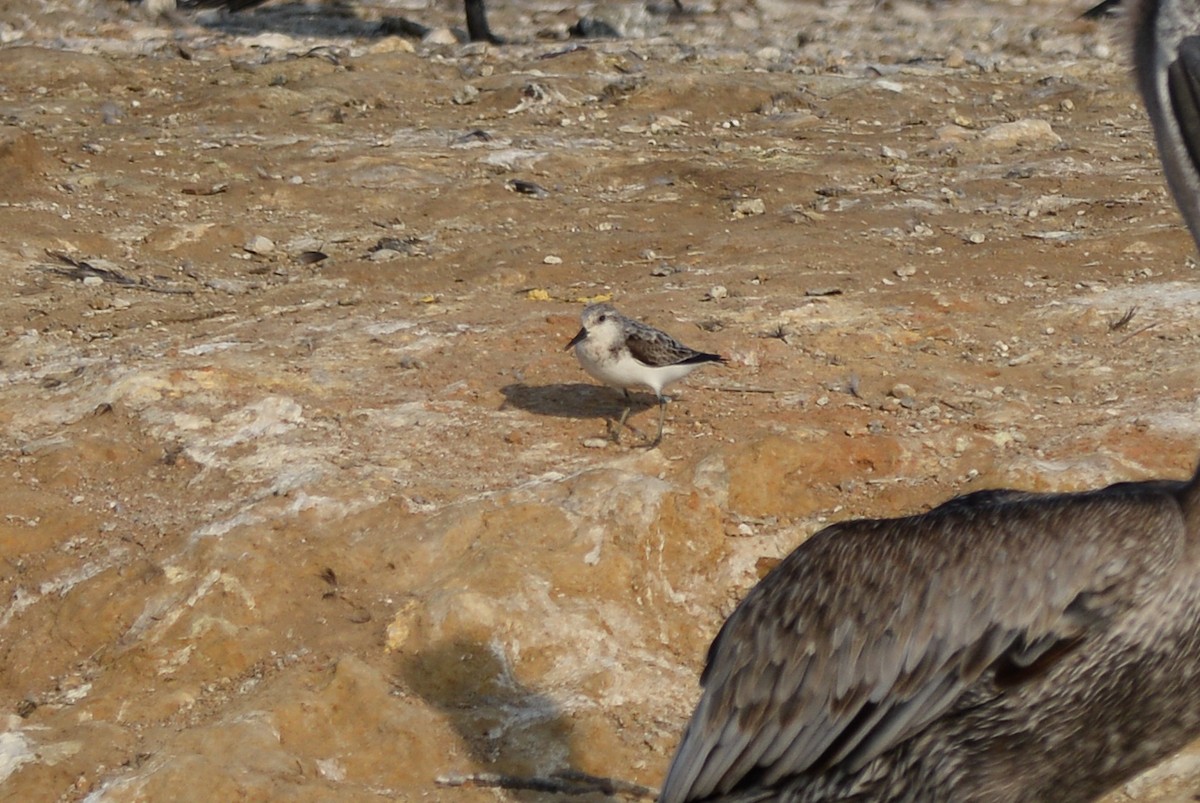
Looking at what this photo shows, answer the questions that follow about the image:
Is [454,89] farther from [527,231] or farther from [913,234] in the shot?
[913,234]

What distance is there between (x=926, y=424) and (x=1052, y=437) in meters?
0.49

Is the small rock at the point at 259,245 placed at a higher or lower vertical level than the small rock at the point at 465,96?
lower

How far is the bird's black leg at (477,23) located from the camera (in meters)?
14.8

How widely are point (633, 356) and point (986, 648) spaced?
3.21 meters

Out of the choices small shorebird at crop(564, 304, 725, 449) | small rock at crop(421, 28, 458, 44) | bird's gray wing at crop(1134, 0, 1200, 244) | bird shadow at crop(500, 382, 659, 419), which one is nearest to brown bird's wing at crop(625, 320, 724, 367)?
small shorebird at crop(564, 304, 725, 449)

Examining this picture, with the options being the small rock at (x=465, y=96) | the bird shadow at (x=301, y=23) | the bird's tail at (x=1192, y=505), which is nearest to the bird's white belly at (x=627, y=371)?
the bird's tail at (x=1192, y=505)

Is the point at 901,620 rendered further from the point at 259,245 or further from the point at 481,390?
the point at 259,245

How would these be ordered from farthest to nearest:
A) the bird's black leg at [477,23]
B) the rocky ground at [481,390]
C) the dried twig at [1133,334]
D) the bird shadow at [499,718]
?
the bird's black leg at [477,23] → the dried twig at [1133,334] → the rocky ground at [481,390] → the bird shadow at [499,718]

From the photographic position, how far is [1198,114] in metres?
2.81

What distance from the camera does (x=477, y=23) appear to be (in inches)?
587

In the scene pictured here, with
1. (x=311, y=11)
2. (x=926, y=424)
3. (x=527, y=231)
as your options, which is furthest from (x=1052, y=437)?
(x=311, y=11)

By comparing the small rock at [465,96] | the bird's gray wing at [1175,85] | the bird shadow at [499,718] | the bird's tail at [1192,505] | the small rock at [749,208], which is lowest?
the bird shadow at [499,718]

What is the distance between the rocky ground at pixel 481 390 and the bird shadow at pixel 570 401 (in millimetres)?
21

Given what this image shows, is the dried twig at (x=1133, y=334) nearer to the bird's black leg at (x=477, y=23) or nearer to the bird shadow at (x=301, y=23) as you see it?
the bird's black leg at (x=477, y=23)
